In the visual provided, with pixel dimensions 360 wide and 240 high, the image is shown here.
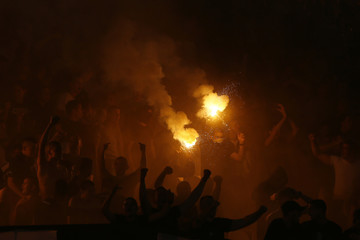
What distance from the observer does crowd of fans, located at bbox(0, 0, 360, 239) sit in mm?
7020

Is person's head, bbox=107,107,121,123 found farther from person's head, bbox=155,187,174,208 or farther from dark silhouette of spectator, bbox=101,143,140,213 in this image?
person's head, bbox=155,187,174,208

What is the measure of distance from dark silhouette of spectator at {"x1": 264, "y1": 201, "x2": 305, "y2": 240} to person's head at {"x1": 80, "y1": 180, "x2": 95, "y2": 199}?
8.36 ft

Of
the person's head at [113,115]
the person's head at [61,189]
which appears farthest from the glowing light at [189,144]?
the person's head at [61,189]

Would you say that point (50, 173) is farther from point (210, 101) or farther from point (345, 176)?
point (345, 176)

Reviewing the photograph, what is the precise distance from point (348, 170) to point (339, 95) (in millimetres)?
1403

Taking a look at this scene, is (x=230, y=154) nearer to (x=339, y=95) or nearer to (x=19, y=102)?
(x=339, y=95)

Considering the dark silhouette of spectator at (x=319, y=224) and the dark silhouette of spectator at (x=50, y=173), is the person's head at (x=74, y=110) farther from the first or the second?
the dark silhouette of spectator at (x=319, y=224)

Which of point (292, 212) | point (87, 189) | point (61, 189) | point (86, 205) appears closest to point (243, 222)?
point (292, 212)

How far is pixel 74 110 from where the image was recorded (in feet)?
25.0

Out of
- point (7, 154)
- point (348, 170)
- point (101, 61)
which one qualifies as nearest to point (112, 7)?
point (101, 61)

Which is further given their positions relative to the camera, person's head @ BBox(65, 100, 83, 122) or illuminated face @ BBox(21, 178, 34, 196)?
→ person's head @ BBox(65, 100, 83, 122)

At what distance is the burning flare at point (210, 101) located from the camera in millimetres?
8133

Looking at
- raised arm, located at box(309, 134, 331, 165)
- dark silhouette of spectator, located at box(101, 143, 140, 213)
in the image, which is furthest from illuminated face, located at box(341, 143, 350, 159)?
dark silhouette of spectator, located at box(101, 143, 140, 213)

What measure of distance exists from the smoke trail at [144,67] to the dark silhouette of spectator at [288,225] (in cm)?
454
